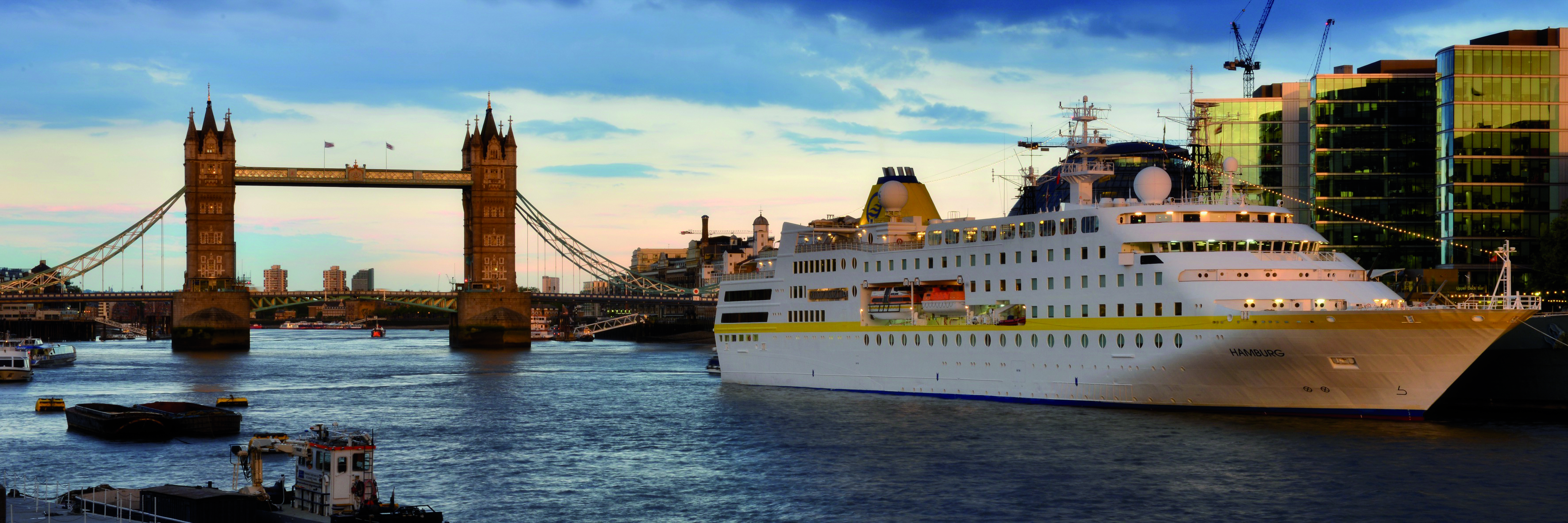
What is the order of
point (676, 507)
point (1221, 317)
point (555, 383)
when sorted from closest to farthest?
point (676, 507)
point (1221, 317)
point (555, 383)

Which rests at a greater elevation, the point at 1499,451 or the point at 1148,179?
the point at 1148,179

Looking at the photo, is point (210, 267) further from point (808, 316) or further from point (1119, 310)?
point (1119, 310)

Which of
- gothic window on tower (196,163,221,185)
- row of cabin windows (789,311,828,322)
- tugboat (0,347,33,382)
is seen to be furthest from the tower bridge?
row of cabin windows (789,311,828,322)

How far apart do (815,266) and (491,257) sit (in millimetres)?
79641

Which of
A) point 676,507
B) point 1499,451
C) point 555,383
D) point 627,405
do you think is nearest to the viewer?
point 676,507

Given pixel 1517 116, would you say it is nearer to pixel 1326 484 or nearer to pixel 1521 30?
pixel 1521 30

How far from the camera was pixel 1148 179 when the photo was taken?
48781 millimetres

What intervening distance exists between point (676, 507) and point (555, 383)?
42.5 metres

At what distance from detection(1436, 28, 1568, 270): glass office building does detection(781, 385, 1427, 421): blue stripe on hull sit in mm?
38861

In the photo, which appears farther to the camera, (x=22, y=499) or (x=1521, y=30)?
(x=1521, y=30)

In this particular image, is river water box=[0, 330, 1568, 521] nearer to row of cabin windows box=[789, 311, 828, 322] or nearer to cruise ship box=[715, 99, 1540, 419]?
cruise ship box=[715, 99, 1540, 419]

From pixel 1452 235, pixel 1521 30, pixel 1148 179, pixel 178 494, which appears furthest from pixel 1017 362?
pixel 1521 30

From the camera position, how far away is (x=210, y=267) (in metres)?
125

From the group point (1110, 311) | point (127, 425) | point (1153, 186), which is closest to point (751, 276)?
point (1153, 186)
